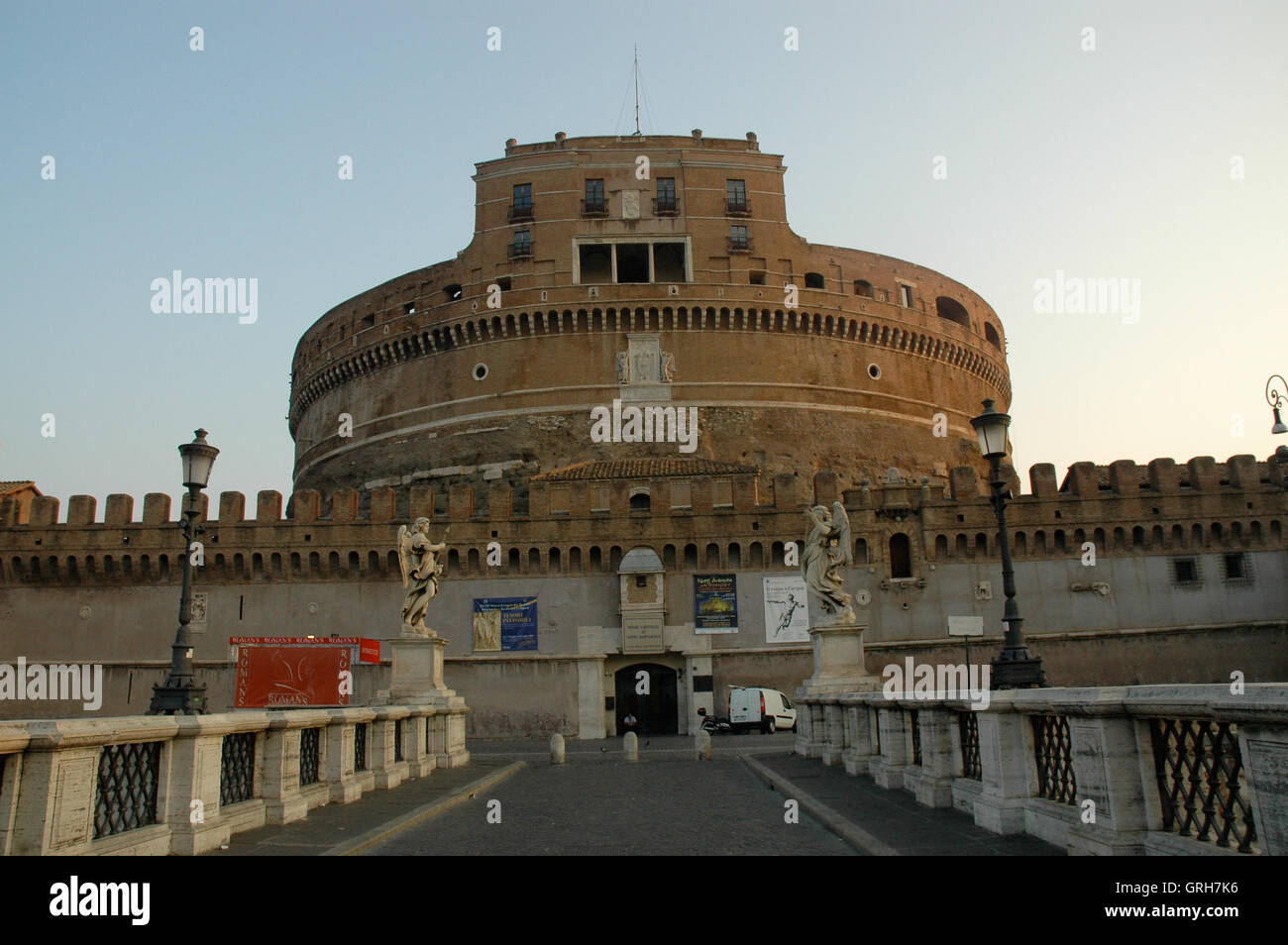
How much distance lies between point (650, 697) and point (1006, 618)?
20.2m

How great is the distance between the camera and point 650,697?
30.5m

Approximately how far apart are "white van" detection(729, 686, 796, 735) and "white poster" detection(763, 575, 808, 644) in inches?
84.1

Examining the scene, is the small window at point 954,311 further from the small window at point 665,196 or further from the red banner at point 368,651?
the red banner at point 368,651

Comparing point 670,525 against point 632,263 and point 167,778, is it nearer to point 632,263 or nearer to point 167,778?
point 632,263

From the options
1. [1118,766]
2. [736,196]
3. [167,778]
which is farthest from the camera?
[736,196]

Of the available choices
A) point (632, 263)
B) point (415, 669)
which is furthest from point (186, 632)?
point (632, 263)

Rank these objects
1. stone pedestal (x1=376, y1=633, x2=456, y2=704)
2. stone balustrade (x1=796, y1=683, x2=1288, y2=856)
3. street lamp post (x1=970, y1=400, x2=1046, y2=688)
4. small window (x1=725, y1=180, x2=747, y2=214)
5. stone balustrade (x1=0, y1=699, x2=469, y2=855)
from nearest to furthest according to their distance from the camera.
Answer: stone balustrade (x1=796, y1=683, x2=1288, y2=856)
stone balustrade (x1=0, y1=699, x2=469, y2=855)
street lamp post (x1=970, y1=400, x2=1046, y2=688)
stone pedestal (x1=376, y1=633, x2=456, y2=704)
small window (x1=725, y1=180, x2=747, y2=214)

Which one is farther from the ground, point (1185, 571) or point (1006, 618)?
point (1185, 571)

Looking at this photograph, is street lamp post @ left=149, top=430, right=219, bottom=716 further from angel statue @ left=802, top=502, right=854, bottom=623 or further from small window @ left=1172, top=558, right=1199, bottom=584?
small window @ left=1172, top=558, right=1199, bottom=584

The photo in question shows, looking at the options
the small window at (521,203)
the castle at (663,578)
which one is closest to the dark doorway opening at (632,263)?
the small window at (521,203)

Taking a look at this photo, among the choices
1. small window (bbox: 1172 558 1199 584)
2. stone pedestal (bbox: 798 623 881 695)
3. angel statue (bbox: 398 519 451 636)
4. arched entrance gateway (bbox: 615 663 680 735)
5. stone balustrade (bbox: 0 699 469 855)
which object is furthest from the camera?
small window (bbox: 1172 558 1199 584)

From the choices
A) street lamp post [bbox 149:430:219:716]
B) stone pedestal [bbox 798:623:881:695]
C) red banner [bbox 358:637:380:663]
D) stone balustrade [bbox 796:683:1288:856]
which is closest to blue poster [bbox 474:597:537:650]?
red banner [bbox 358:637:380:663]

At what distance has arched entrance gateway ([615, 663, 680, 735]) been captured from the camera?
30406 mm
